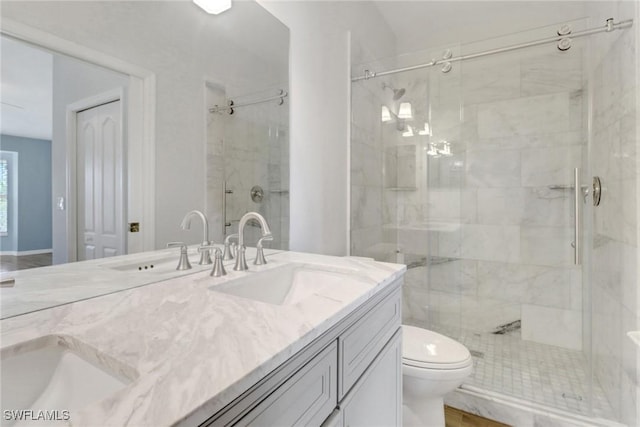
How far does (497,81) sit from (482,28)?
0.50 m

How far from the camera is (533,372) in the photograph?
1.91 metres

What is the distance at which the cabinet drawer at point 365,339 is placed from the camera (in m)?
0.78

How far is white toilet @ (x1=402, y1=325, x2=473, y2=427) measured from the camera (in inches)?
52.4

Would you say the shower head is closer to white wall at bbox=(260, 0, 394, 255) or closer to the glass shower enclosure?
the glass shower enclosure

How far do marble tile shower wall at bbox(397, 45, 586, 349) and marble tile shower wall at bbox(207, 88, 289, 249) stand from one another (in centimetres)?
133

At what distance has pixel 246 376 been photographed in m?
0.46

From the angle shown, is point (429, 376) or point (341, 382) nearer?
point (341, 382)

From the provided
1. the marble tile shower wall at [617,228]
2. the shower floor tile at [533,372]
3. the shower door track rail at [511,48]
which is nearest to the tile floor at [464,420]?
the shower floor tile at [533,372]

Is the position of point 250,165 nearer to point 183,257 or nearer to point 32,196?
point 183,257

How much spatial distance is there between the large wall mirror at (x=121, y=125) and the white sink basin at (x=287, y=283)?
262 mm

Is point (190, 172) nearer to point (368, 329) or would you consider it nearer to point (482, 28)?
point (368, 329)

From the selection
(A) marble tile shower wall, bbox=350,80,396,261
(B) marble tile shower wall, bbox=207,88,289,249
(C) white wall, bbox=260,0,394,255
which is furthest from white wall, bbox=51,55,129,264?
(A) marble tile shower wall, bbox=350,80,396,261

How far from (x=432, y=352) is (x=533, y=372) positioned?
98 centimetres

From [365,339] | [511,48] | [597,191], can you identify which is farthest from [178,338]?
[511,48]
